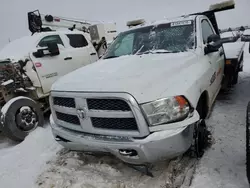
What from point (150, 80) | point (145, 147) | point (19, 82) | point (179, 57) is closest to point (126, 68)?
point (150, 80)

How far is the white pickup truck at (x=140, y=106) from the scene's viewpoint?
2229 mm

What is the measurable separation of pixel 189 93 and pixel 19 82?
13.0ft

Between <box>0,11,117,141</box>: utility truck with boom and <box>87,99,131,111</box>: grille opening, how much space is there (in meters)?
2.70

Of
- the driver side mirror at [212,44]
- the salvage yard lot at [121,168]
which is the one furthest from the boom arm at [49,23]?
the driver side mirror at [212,44]

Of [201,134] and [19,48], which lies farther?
[19,48]

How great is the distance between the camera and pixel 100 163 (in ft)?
10.2

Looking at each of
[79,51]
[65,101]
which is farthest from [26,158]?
[79,51]

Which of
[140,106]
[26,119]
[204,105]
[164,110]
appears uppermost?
[140,106]

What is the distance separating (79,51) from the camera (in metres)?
6.63

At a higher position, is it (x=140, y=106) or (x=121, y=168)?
(x=140, y=106)

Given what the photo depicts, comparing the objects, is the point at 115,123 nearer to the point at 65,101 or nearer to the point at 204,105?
the point at 65,101

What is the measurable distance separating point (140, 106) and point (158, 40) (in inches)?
70.5

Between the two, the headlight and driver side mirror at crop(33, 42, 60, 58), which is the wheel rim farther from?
the headlight

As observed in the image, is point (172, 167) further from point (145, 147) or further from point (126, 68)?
point (126, 68)
